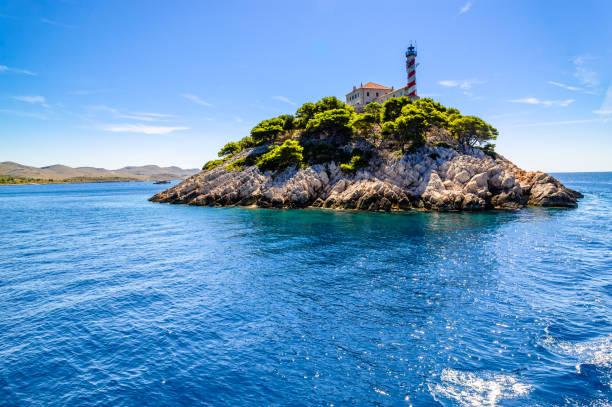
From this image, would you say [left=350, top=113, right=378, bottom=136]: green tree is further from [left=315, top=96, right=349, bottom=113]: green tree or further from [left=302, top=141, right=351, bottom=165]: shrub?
[left=315, top=96, right=349, bottom=113]: green tree

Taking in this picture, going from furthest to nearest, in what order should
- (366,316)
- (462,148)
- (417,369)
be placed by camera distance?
1. (462,148)
2. (366,316)
3. (417,369)

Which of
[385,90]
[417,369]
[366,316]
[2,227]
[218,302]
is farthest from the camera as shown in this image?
A: [385,90]

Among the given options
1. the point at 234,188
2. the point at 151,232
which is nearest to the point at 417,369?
the point at 151,232

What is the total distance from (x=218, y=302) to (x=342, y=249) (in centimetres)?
1642

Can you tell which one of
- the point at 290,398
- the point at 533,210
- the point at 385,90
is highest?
the point at 385,90

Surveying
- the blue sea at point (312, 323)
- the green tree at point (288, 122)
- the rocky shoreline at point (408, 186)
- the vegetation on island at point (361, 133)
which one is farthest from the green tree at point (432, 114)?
the blue sea at point (312, 323)

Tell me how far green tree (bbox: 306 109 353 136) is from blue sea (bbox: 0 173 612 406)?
158 feet

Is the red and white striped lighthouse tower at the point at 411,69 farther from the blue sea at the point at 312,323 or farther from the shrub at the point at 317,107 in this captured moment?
the blue sea at the point at 312,323

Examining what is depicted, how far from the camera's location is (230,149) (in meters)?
104

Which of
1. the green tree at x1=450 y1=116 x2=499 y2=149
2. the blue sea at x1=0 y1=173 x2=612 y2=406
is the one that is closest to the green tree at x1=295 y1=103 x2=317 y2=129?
the green tree at x1=450 y1=116 x2=499 y2=149

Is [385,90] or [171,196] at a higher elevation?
[385,90]

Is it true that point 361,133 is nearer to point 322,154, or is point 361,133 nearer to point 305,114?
point 322,154

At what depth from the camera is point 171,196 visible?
8794 cm

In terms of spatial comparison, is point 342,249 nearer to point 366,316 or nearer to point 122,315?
point 366,316
